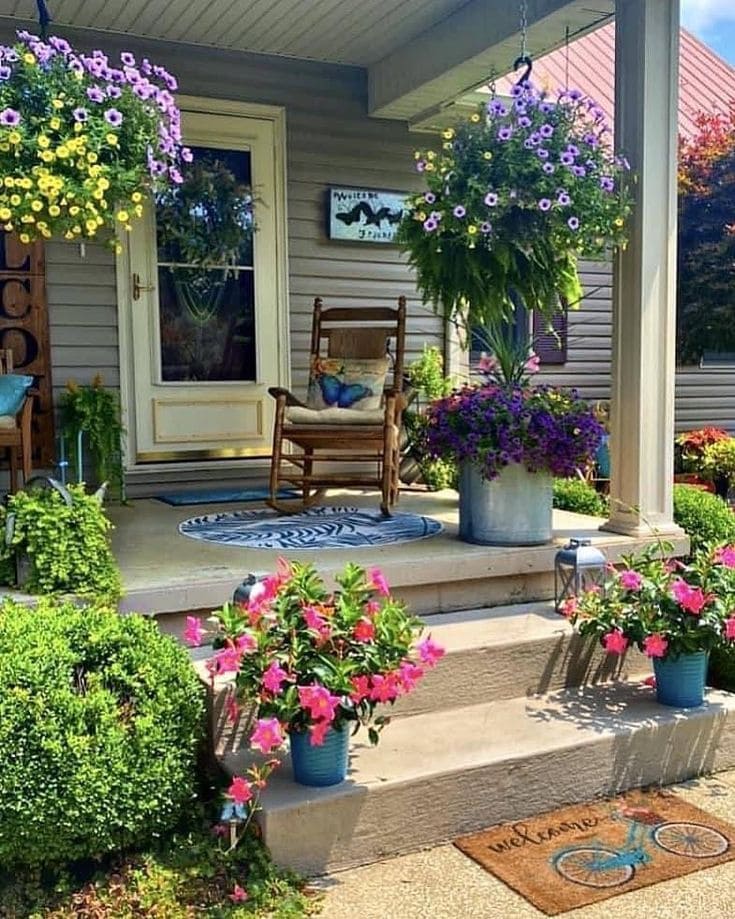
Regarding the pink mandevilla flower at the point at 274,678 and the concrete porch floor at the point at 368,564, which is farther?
the concrete porch floor at the point at 368,564

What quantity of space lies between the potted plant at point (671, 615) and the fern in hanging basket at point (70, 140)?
1.85 metres

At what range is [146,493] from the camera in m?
4.74

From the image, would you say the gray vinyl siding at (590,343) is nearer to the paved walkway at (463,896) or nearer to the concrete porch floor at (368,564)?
the concrete porch floor at (368,564)

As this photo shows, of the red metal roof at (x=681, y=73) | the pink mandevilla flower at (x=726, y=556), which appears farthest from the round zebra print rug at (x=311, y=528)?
the red metal roof at (x=681, y=73)

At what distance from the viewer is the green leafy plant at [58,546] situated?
2525 mm

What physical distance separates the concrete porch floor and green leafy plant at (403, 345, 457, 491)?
4.60 ft

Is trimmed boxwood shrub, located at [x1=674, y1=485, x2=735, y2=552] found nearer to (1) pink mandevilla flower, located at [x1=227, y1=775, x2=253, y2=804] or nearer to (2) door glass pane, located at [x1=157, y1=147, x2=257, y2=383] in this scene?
(2) door glass pane, located at [x1=157, y1=147, x2=257, y2=383]

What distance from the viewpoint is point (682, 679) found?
270 centimetres

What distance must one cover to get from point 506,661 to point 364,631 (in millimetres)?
831

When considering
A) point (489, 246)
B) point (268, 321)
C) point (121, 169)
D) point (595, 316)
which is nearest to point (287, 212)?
point (268, 321)

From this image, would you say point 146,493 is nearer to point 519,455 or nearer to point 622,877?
point 519,455

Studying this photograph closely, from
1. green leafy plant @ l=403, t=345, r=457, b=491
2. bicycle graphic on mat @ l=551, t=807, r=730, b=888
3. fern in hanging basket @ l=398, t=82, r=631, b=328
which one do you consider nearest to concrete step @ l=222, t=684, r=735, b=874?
→ bicycle graphic on mat @ l=551, t=807, r=730, b=888

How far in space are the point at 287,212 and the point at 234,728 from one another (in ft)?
11.1

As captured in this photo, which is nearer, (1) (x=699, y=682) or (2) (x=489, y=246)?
(1) (x=699, y=682)
